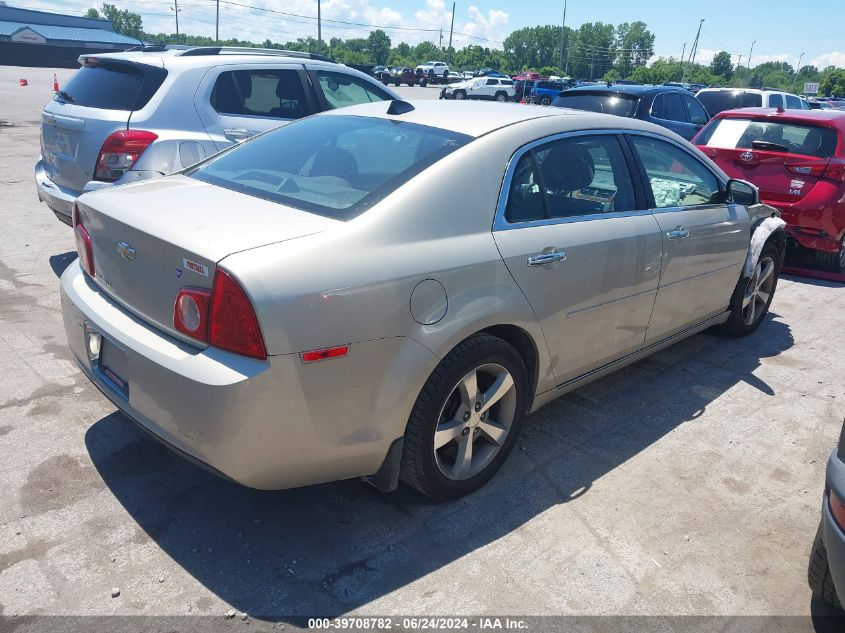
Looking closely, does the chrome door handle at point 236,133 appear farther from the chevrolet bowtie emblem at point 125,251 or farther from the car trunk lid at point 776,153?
the car trunk lid at point 776,153

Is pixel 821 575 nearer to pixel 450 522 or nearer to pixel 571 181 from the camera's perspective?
pixel 450 522

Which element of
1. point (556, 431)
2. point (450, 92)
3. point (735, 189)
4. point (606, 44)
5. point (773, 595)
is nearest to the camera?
point (773, 595)

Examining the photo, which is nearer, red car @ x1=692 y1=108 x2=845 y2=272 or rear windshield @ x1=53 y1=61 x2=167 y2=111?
rear windshield @ x1=53 y1=61 x2=167 y2=111

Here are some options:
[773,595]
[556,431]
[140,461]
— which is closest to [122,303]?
[140,461]

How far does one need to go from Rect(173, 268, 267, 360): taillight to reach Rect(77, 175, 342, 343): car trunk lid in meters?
Result: 0.05

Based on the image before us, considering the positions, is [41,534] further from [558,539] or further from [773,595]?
[773,595]

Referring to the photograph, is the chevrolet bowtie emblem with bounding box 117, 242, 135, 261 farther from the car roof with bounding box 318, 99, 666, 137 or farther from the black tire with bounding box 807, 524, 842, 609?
the black tire with bounding box 807, 524, 842, 609

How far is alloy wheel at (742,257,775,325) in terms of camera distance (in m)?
5.27

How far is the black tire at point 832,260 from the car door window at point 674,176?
3375 millimetres

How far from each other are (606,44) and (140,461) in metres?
136

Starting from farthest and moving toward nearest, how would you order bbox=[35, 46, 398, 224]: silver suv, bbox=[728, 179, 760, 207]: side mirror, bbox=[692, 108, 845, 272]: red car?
bbox=[692, 108, 845, 272]: red car → bbox=[35, 46, 398, 224]: silver suv → bbox=[728, 179, 760, 207]: side mirror

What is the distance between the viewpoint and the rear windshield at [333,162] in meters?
2.95

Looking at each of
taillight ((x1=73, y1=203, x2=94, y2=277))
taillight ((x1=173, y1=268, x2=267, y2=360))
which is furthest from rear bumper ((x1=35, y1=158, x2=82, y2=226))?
taillight ((x1=173, y1=268, x2=267, y2=360))

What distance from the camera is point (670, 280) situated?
4.11m
